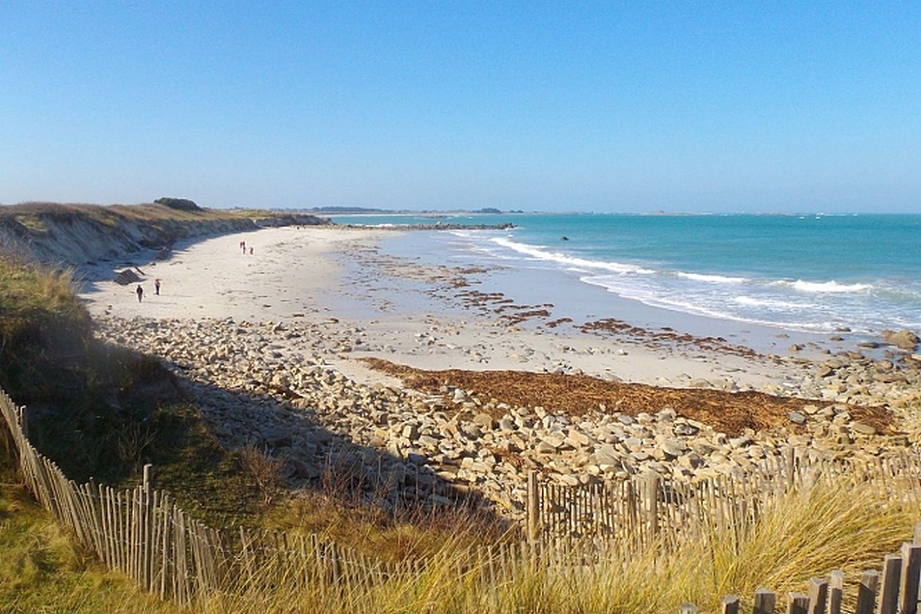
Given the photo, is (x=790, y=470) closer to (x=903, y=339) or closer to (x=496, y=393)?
(x=496, y=393)

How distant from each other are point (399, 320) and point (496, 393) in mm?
10394

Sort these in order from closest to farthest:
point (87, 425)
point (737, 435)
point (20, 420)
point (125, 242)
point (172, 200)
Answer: point (20, 420) < point (87, 425) < point (737, 435) < point (125, 242) < point (172, 200)

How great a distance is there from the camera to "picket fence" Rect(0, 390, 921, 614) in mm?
3334

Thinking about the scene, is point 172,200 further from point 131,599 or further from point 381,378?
point 131,599

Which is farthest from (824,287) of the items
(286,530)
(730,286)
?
(286,530)

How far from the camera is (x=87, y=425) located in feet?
27.7

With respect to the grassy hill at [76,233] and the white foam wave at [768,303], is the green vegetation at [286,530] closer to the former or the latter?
the grassy hill at [76,233]

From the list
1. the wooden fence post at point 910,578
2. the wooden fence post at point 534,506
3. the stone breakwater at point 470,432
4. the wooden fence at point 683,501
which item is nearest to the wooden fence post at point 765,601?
the wooden fence post at point 910,578

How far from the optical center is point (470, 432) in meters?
11.4

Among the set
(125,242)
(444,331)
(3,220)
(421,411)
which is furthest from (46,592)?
(125,242)

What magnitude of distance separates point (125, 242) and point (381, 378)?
40.9 metres

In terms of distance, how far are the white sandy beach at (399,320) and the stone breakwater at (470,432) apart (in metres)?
2.14

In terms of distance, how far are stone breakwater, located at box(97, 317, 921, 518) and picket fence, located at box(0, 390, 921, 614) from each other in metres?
1.97

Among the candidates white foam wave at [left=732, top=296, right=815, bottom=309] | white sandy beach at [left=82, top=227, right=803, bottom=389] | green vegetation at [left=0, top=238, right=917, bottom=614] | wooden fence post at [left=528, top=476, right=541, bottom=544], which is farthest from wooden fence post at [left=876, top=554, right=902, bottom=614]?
white foam wave at [left=732, top=296, right=815, bottom=309]
